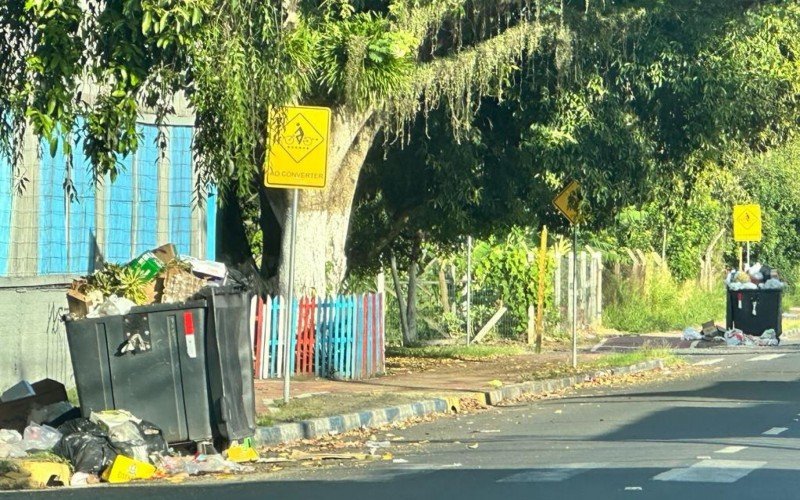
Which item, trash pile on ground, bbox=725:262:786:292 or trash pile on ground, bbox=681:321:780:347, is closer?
trash pile on ground, bbox=725:262:786:292

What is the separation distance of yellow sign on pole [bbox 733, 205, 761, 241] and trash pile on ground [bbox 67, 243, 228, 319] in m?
22.2

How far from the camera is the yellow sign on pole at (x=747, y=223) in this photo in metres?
31.6

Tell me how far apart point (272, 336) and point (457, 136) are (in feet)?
11.7

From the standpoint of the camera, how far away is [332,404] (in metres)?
14.6

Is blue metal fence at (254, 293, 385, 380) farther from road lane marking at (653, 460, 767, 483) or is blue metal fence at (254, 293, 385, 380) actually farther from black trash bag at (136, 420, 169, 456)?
road lane marking at (653, 460, 767, 483)

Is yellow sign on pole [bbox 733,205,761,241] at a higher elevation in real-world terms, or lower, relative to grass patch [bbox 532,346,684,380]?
higher

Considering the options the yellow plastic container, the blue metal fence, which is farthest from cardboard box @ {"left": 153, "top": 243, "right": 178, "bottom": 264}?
the blue metal fence

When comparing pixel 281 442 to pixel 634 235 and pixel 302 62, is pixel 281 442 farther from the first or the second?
pixel 634 235

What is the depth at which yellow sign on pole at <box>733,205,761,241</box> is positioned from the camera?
3158cm

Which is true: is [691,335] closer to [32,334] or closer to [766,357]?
[766,357]

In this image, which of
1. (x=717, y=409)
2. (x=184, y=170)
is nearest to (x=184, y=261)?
(x=184, y=170)

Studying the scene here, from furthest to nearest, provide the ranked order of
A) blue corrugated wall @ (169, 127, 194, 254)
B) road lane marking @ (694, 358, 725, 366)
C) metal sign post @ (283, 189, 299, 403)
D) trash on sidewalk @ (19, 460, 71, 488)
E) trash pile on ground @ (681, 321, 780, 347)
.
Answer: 1. trash pile on ground @ (681, 321, 780, 347)
2. road lane marking @ (694, 358, 725, 366)
3. blue corrugated wall @ (169, 127, 194, 254)
4. metal sign post @ (283, 189, 299, 403)
5. trash on sidewalk @ (19, 460, 71, 488)

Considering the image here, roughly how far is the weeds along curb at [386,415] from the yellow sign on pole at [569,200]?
2373mm

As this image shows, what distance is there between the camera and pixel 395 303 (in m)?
29.7
